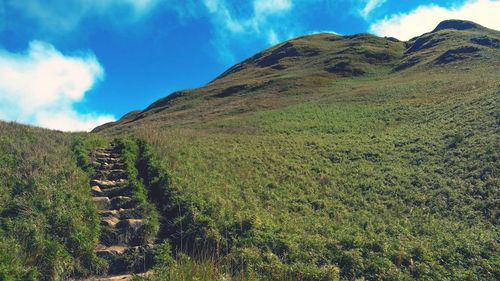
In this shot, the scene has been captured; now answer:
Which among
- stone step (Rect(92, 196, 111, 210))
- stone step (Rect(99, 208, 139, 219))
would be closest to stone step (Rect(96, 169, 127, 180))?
stone step (Rect(92, 196, 111, 210))

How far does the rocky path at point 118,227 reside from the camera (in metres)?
10.5

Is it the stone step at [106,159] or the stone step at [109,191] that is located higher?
the stone step at [106,159]

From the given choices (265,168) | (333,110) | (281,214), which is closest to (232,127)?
(333,110)

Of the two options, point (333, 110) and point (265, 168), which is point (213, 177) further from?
point (333, 110)

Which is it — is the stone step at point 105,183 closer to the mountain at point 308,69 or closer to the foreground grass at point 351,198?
the foreground grass at point 351,198

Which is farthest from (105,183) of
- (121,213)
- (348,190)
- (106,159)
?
(348,190)

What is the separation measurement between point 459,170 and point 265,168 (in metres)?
9.85

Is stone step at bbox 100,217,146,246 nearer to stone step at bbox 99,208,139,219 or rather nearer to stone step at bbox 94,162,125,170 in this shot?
stone step at bbox 99,208,139,219

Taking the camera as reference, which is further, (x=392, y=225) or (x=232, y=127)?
(x=232, y=127)

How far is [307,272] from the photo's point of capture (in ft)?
32.4

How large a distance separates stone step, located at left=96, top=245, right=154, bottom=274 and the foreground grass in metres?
1.12

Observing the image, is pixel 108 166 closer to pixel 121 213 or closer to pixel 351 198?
pixel 121 213

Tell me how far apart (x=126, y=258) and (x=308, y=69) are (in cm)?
8592

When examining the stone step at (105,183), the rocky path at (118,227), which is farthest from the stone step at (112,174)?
the stone step at (105,183)
